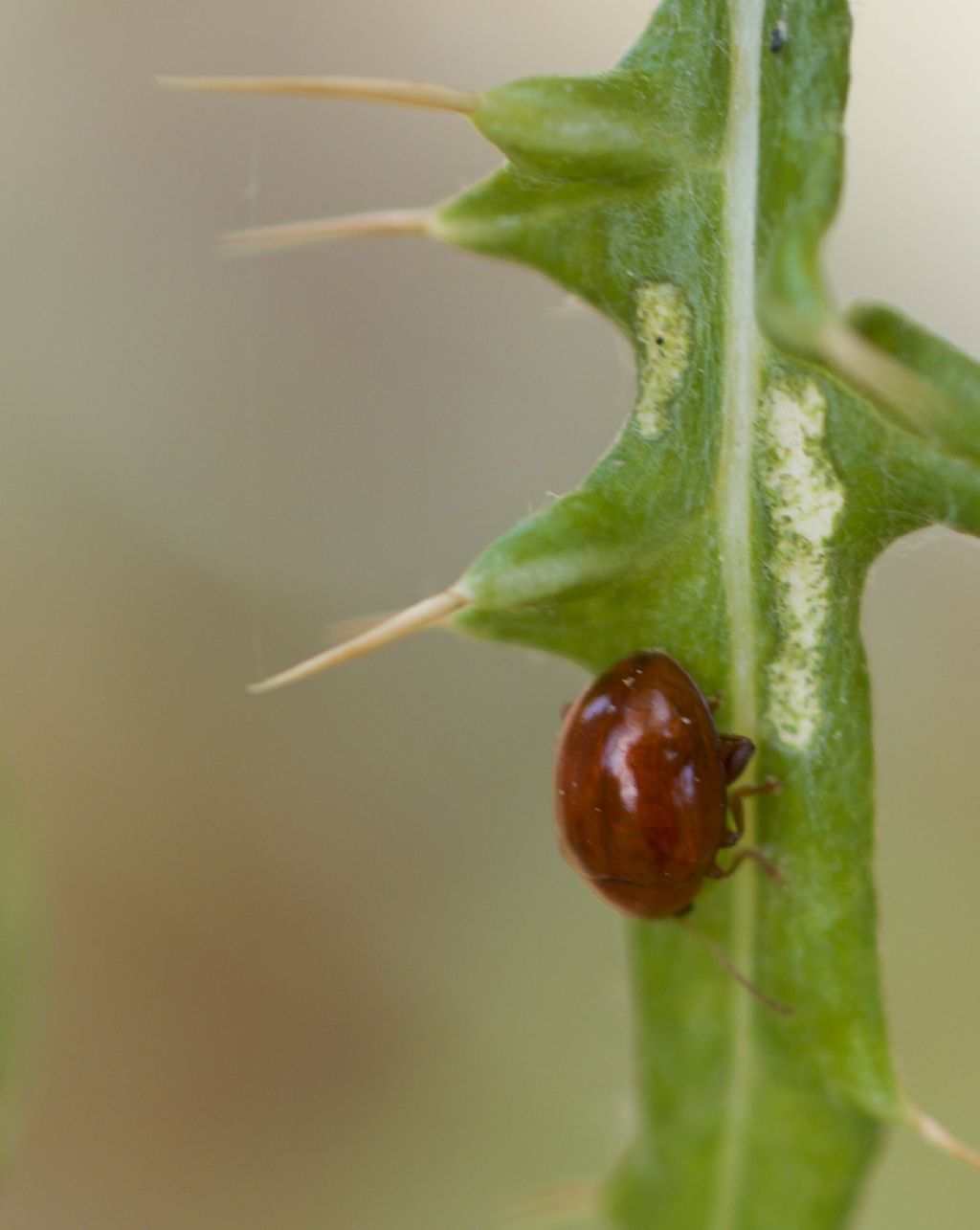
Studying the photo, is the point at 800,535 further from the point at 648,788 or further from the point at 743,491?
the point at 648,788

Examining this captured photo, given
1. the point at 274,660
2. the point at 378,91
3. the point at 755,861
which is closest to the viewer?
the point at 378,91

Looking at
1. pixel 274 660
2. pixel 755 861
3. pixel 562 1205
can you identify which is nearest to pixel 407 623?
pixel 755 861

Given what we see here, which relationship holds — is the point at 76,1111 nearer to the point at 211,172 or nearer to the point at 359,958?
the point at 359,958

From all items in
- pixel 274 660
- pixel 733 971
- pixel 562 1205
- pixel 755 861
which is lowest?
pixel 274 660

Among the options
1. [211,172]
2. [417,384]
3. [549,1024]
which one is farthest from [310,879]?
[211,172]

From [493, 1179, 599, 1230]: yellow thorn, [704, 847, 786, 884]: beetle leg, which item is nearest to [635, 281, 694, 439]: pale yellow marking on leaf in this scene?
[704, 847, 786, 884]: beetle leg

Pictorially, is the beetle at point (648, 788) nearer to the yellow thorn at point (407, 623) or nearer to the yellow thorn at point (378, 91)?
the yellow thorn at point (407, 623)
